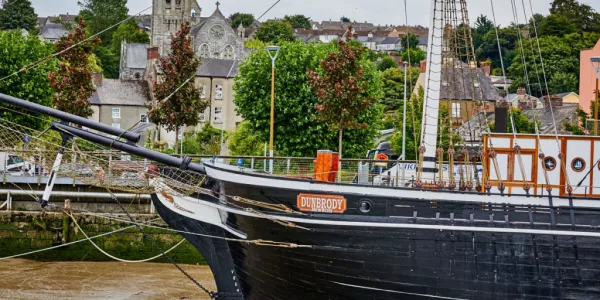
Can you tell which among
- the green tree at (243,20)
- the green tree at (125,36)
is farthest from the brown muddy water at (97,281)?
the green tree at (243,20)

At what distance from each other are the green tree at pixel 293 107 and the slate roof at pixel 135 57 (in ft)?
222

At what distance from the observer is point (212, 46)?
117188 mm

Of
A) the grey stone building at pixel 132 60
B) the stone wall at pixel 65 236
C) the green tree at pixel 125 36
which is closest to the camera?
the stone wall at pixel 65 236

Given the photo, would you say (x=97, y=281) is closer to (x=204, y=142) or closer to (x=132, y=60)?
(x=204, y=142)

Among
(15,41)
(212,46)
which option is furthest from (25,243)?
(212,46)

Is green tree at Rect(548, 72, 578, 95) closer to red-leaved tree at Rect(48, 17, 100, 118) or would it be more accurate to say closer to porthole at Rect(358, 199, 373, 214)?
red-leaved tree at Rect(48, 17, 100, 118)

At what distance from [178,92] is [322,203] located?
2131cm

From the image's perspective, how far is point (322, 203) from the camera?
18.7 m

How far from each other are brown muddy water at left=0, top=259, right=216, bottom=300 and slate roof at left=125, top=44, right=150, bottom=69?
281 ft

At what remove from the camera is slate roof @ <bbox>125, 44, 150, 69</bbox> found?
11475 centimetres

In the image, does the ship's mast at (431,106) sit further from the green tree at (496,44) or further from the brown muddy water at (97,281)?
the green tree at (496,44)

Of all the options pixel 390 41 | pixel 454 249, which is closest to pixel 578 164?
pixel 454 249

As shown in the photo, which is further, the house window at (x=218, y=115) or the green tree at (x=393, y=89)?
the green tree at (x=393, y=89)

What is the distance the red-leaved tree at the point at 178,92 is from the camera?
129 ft
